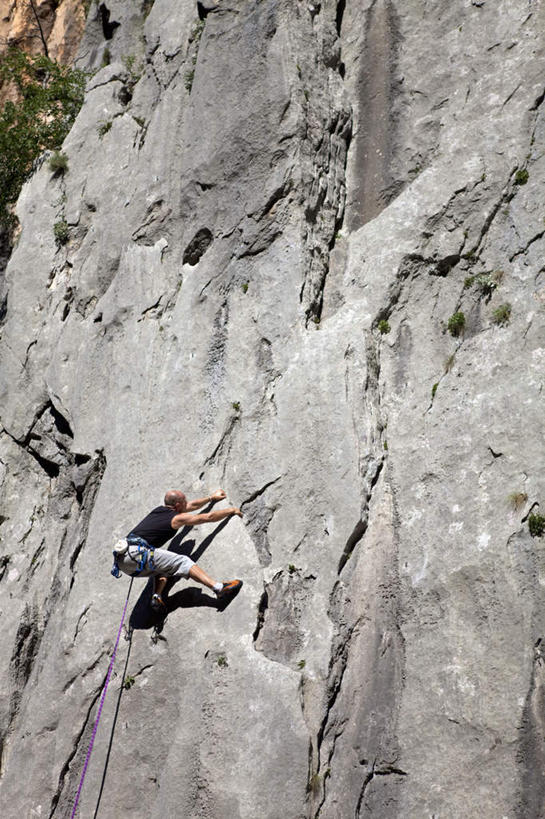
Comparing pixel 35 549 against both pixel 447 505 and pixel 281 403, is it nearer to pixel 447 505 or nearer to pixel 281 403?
pixel 281 403

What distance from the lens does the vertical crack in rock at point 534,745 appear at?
26.6 ft

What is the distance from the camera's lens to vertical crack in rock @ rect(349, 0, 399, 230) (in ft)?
43.1

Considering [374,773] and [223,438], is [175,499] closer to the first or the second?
[223,438]

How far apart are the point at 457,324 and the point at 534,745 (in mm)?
5660

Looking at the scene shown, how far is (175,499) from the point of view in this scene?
36.3 feet

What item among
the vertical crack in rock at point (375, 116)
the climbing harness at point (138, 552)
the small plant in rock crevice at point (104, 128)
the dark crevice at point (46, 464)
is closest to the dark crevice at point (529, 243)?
the vertical crack in rock at point (375, 116)

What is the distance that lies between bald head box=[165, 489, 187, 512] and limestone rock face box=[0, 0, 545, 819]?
556 mm

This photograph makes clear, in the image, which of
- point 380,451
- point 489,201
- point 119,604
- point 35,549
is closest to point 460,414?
point 380,451

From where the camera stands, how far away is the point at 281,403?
38.0ft

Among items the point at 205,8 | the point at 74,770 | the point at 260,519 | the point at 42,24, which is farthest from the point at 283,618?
the point at 42,24

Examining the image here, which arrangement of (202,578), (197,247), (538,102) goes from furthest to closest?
(197,247) < (538,102) < (202,578)

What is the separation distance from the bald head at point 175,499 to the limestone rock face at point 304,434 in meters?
0.56

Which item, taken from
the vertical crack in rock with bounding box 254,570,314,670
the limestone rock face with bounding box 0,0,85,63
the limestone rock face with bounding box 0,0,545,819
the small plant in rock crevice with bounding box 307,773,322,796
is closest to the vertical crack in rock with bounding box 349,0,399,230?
the limestone rock face with bounding box 0,0,545,819

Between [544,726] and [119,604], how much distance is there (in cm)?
609
